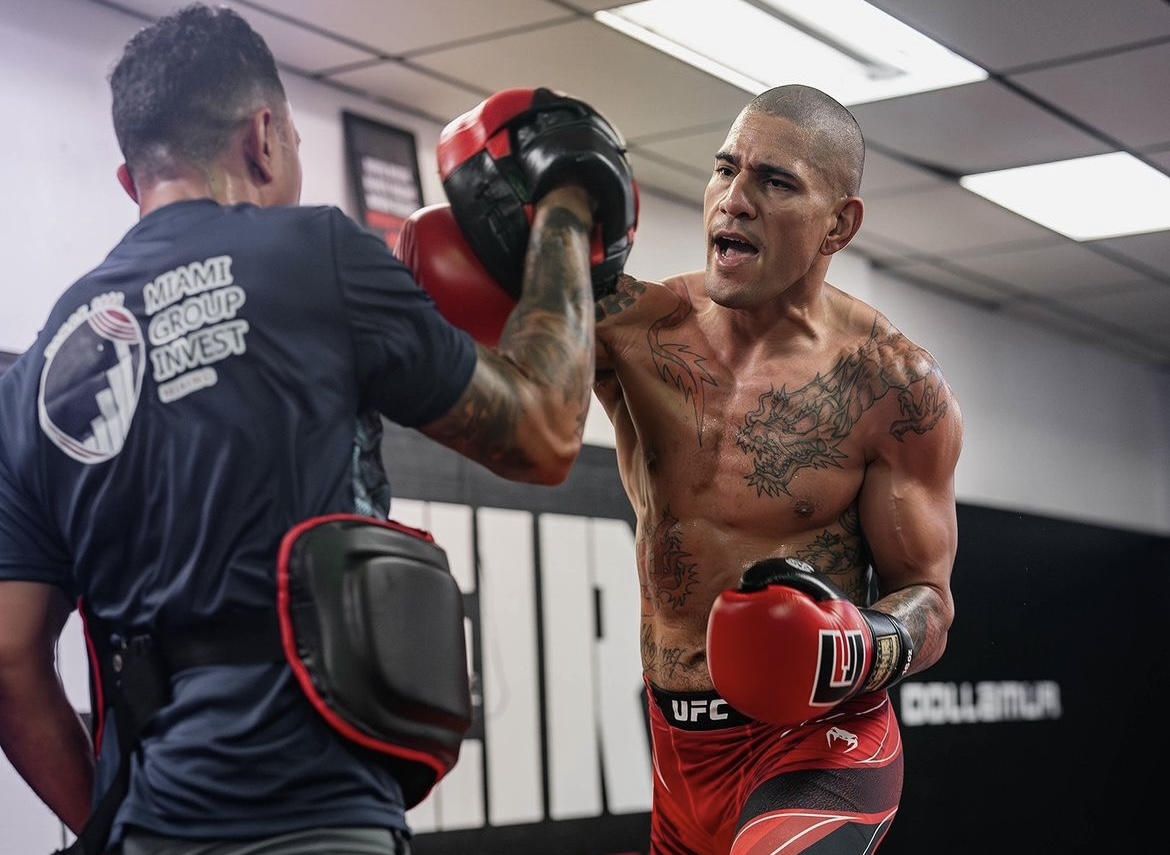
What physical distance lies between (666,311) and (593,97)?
2169 mm

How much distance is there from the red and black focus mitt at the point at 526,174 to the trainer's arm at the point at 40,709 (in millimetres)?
582

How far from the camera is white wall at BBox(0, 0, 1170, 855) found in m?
3.60

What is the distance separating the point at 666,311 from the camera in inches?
101

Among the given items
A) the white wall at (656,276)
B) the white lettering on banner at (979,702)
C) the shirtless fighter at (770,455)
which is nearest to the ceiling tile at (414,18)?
the white wall at (656,276)

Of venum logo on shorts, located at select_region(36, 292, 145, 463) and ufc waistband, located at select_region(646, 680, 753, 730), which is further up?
venum logo on shorts, located at select_region(36, 292, 145, 463)

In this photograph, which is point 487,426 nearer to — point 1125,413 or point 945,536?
point 945,536

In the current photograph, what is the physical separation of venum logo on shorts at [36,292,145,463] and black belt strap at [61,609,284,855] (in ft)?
0.59

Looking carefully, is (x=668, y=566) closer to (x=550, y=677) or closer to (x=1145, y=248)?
(x=550, y=677)

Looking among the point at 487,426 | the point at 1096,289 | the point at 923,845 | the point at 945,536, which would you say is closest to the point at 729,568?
the point at 945,536

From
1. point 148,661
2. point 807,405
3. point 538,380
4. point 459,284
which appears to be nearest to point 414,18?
point 807,405

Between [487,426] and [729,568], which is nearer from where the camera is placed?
[487,426]

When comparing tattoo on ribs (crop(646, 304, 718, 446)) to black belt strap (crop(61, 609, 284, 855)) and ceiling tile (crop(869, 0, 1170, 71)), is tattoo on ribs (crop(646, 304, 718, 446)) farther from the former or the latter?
ceiling tile (crop(869, 0, 1170, 71))

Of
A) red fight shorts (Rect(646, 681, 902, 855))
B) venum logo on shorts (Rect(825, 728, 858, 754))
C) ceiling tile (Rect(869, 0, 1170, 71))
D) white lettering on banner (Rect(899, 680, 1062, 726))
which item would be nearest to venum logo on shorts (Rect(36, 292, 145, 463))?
red fight shorts (Rect(646, 681, 902, 855))

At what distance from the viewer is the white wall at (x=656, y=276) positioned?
3596mm
